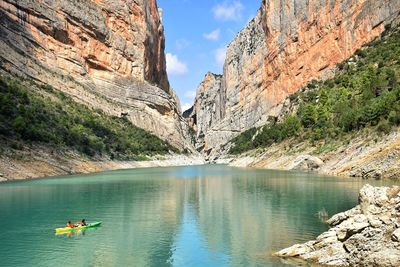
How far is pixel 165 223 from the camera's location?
27422 mm

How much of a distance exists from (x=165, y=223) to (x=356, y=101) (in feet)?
198

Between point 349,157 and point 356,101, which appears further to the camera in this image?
point 356,101

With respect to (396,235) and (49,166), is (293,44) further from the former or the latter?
(396,235)

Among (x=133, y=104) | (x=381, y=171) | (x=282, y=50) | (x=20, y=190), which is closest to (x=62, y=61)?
(x=133, y=104)

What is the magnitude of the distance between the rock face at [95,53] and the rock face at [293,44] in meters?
33.4

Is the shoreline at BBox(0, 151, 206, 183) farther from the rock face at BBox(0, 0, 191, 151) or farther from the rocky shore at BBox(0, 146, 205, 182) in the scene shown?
the rock face at BBox(0, 0, 191, 151)

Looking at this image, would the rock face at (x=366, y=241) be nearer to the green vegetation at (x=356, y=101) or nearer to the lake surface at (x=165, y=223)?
the lake surface at (x=165, y=223)

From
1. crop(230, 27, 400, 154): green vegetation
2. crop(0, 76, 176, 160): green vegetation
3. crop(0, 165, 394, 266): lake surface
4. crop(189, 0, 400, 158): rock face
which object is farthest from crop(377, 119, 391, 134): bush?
crop(189, 0, 400, 158): rock face

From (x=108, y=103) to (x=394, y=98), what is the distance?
93.8m

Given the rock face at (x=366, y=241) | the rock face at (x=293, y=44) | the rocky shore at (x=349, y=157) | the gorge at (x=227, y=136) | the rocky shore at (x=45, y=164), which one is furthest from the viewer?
the rock face at (x=293, y=44)

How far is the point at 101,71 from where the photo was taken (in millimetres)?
146750

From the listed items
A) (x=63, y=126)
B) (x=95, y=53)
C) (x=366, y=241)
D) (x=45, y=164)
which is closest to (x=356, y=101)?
(x=45, y=164)

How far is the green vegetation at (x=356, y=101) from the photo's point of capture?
6136 centimetres

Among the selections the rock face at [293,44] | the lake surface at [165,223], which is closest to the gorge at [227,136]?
the lake surface at [165,223]
